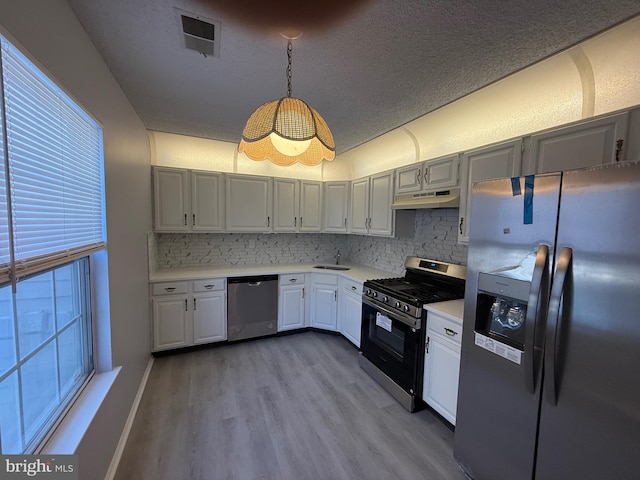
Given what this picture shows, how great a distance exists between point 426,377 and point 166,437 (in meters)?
2.05

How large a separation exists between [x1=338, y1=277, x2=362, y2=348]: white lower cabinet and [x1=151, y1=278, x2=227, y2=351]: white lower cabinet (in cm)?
149

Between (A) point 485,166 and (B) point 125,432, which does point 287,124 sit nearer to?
(A) point 485,166

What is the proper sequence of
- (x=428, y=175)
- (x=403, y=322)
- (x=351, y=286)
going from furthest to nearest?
(x=351, y=286)
(x=428, y=175)
(x=403, y=322)

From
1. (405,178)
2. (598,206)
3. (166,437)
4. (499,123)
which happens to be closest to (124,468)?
(166,437)

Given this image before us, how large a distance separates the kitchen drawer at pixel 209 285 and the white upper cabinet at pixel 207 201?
0.68 m

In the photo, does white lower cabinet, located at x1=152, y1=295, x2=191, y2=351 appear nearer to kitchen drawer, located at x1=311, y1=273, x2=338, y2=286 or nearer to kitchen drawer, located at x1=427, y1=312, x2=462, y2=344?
kitchen drawer, located at x1=311, y1=273, x2=338, y2=286

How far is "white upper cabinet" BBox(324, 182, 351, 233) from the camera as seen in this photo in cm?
384

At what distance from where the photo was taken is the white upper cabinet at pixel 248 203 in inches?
138

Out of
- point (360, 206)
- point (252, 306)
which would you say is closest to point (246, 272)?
point (252, 306)

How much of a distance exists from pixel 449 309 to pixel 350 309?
4.71 feet

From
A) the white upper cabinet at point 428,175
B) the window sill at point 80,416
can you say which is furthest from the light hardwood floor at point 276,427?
the white upper cabinet at point 428,175

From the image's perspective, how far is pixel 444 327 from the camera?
79.3 inches

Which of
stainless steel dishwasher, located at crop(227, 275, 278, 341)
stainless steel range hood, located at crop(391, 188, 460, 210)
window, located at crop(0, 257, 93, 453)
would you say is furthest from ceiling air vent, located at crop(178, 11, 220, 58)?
stainless steel dishwasher, located at crop(227, 275, 278, 341)

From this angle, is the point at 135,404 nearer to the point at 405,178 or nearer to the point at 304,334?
the point at 304,334
